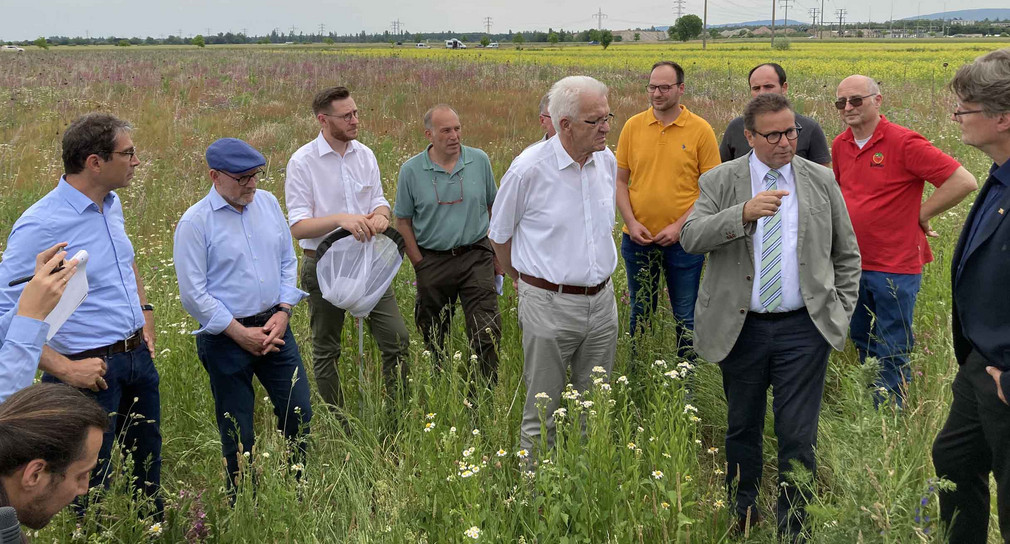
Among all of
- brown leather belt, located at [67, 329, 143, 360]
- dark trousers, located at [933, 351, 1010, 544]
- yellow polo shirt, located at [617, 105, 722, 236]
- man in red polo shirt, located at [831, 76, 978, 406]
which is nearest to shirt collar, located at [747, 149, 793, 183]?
man in red polo shirt, located at [831, 76, 978, 406]

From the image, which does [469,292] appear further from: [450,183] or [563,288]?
[563,288]

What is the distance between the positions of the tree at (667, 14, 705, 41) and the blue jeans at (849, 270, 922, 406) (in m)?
88.3

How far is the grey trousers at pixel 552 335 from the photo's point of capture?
140 inches

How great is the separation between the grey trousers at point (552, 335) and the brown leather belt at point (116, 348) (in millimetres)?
1726

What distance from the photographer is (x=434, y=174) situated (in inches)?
180

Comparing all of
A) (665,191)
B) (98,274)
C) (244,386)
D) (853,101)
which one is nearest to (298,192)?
(244,386)

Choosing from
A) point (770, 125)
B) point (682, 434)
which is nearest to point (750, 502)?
point (682, 434)

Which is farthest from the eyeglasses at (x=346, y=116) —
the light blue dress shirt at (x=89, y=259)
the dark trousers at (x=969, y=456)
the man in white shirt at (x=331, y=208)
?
the dark trousers at (x=969, y=456)

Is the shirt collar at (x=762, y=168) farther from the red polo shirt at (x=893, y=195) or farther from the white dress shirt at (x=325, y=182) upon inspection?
the white dress shirt at (x=325, y=182)

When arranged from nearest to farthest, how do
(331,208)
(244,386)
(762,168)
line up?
1. (762,168)
2. (244,386)
3. (331,208)

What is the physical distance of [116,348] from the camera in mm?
3082

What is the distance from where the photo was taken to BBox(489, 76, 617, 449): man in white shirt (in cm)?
354

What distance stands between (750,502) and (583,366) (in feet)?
3.26

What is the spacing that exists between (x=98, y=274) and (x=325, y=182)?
1.59 meters
